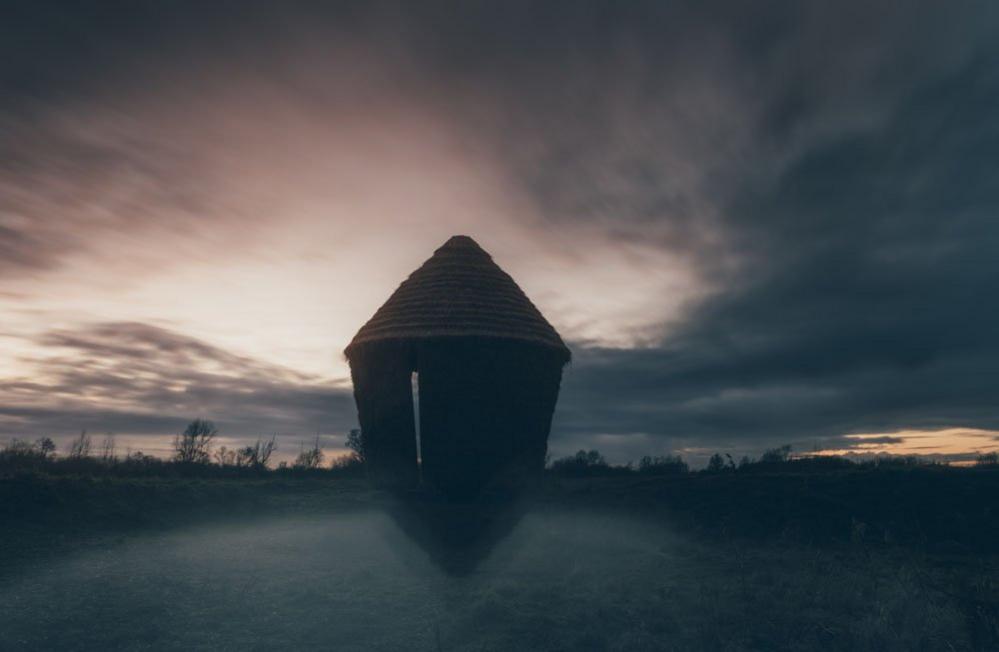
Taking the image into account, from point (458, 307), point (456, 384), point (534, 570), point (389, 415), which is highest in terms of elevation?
point (458, 307)

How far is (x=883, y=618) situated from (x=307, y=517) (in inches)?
384

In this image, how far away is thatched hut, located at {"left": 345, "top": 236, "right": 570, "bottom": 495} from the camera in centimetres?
1216

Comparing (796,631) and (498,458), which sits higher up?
(498,458)

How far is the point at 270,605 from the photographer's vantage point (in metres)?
7.40

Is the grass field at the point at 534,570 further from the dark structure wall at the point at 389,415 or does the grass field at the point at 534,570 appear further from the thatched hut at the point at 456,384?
the thatched hut at the point at 456,384

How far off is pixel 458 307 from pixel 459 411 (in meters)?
2.43

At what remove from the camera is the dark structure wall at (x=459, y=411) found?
12.1 m

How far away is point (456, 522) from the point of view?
11.1 meters

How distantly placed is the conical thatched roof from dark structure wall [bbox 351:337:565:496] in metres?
0.27

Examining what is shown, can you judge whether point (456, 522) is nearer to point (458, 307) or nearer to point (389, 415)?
point (389, 415)

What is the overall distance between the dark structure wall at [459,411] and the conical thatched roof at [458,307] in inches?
10.4

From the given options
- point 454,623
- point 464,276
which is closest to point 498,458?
point 464,276

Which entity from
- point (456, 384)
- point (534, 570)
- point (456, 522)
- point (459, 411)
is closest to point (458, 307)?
point (456, 384)

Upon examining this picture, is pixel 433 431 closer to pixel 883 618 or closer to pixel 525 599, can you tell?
pixel 525 599
